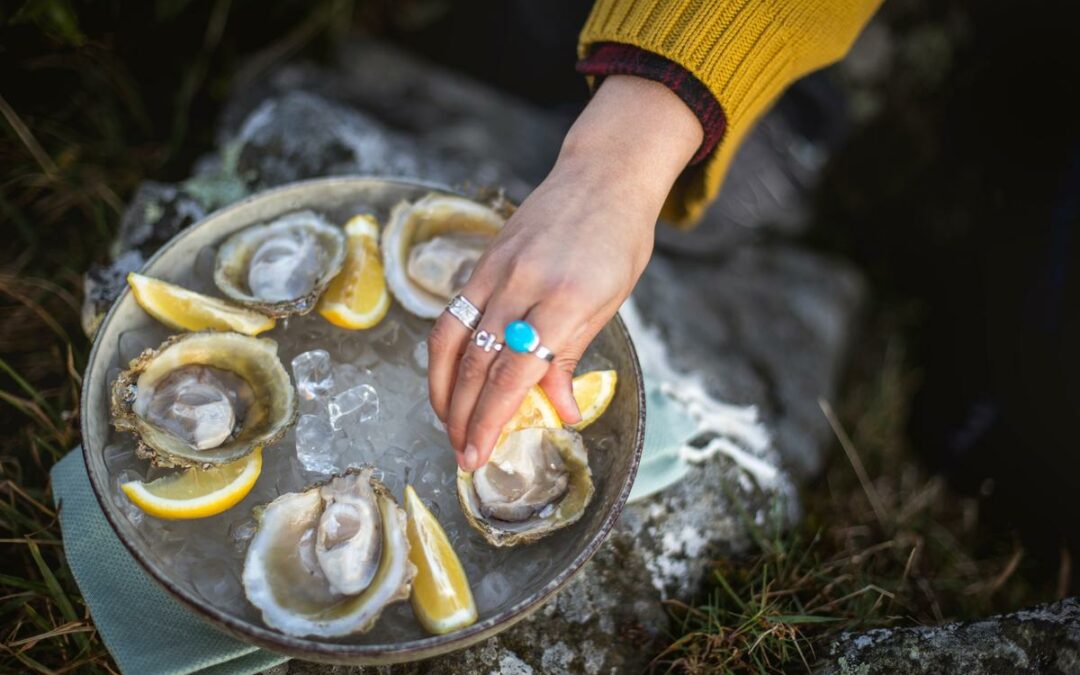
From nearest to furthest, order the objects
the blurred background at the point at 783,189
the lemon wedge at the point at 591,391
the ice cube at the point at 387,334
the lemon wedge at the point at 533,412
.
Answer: the lemon wedge at the point at 533,412 < the lemon wedge at the point at 591,391 < the ice cube at the point at 387,334 < the blurred background at the point at 783,189

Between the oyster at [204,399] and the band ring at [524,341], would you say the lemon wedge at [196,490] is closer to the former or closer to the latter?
the oyster at [204,399]

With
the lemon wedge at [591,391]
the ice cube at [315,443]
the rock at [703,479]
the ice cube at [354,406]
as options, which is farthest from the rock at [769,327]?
the ice cube at [315,443]

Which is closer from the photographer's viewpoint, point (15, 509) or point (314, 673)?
point (314, 673)

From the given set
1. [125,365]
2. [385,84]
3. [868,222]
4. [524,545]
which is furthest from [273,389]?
[868,222]

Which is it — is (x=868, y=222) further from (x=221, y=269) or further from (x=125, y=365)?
(x=125, y=365)

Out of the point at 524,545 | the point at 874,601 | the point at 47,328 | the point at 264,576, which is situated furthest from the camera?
the point at 47,328

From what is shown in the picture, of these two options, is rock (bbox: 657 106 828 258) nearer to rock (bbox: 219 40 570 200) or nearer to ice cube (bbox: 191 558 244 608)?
rock (bbox: 219 40 570 200)

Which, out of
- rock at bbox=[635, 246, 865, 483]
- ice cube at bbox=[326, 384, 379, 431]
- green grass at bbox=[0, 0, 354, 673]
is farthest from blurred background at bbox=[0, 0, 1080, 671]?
ice cube at bbox=[326, 384, 379, 431]
